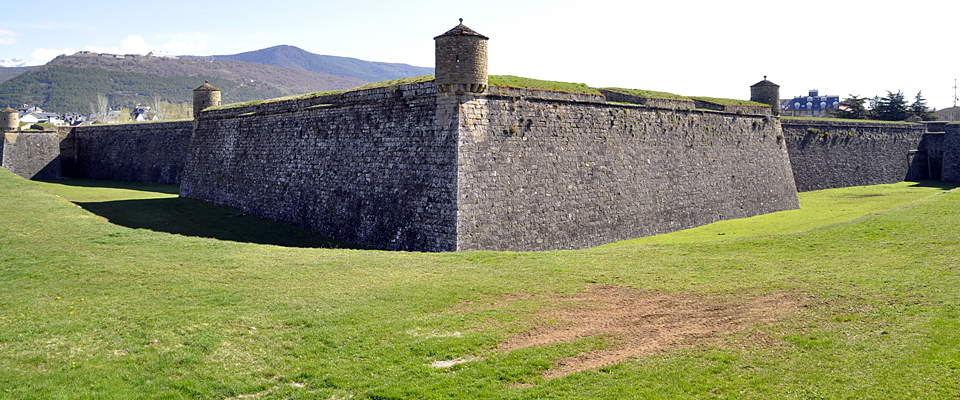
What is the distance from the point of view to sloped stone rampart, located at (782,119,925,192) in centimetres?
4341

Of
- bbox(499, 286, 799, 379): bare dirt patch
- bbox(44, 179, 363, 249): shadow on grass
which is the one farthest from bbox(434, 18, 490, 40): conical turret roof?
bbox(499, 286, 799, 379): bare dirt patch

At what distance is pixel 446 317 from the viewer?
10.9 meters

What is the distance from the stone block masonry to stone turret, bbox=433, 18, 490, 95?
74cm

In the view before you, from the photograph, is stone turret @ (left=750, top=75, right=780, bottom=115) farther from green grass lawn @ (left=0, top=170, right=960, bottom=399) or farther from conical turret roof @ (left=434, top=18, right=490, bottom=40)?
conical turret roof @ (left=434, top=18, right=490, bottom=40)

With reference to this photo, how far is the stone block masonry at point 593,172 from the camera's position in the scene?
63.8 feet

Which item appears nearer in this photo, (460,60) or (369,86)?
(460,60)

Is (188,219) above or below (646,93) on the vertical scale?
below

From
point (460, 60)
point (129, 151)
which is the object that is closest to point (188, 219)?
point (460, 60)

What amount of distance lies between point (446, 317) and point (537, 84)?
47.1 feet

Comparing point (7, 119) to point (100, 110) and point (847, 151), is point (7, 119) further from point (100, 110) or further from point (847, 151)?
point (100, 110)

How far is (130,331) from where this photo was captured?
32.0ft

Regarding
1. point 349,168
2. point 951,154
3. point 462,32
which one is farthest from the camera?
point 951,154

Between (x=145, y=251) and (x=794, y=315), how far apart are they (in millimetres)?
15816

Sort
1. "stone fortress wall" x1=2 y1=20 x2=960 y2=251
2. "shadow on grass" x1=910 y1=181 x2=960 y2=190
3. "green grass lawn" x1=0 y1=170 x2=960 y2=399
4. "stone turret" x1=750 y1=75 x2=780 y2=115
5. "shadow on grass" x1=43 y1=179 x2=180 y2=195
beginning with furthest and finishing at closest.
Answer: "shadow on grass" x1=910 y1=181 x2=960 y2=190, "shadow on grass" x1=43 y1=179 x2=180 y2=195, "stone turret" x1=750 y1=75 x2=780 y2=115, "stone fortress wall" x1=2 y1=20 x2=960 y2=251, "green grass lawn" x1=0 y1=170 x2=960 y2=399
